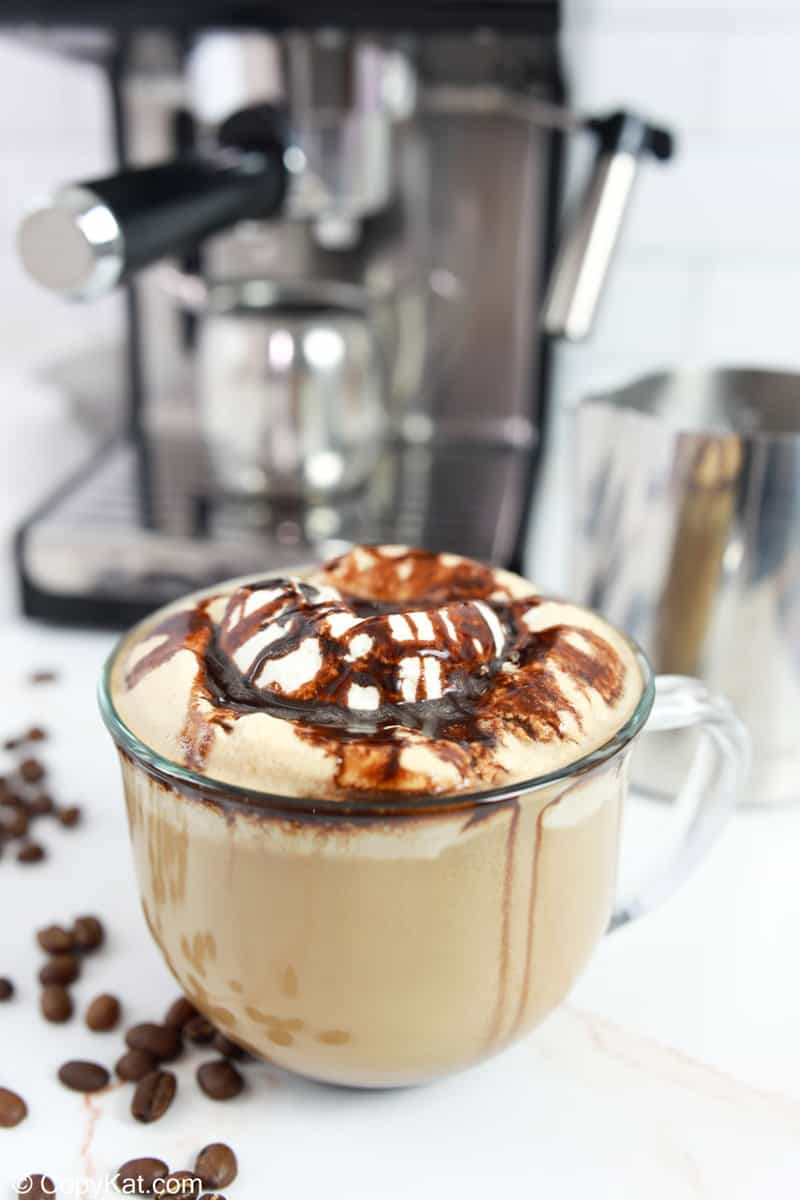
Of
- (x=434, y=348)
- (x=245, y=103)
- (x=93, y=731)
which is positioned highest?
(x=245, y=103)

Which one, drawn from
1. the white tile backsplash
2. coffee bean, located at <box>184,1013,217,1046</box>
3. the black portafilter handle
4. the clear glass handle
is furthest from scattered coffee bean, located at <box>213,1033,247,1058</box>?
the white tile backsplash

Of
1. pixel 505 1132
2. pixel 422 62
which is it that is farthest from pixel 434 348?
pixel 505 1132

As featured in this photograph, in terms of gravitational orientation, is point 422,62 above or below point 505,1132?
above

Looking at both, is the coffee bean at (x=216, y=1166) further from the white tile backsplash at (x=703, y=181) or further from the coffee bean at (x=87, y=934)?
the white tile backsplash at (x=703, y=181)

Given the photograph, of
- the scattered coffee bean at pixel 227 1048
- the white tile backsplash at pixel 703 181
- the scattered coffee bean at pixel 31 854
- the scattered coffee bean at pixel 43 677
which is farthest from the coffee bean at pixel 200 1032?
the white tile backsplash at pixel 703 181

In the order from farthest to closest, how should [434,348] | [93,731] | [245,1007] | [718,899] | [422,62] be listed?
[434,348] < [422,62] < [93,731] < [718,899] < [245,1007]

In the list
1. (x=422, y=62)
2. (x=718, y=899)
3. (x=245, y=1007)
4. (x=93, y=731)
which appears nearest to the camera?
(x=245, y=1007)

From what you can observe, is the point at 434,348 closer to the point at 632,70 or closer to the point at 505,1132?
the point at 632,70
